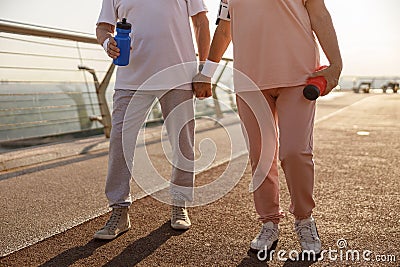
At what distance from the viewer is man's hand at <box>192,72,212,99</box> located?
274cm

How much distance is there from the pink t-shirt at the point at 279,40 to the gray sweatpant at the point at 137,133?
1.98ft

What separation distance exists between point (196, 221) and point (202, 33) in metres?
1.09

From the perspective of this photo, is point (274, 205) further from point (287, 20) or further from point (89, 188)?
point (89, 188)

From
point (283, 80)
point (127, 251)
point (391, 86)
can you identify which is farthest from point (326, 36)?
point (391, 86)

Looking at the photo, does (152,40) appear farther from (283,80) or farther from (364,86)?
(364,86)

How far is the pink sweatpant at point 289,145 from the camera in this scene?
2.23 metres

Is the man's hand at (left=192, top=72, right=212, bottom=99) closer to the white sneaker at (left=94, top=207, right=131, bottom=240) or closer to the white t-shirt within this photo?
the white t-shirt

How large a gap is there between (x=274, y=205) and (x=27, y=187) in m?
2.12

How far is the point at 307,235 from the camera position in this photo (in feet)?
7.73

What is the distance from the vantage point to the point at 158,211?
3.09 m

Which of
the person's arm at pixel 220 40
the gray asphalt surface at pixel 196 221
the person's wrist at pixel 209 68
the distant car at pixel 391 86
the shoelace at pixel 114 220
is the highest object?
the person's arm at pixel 220 40

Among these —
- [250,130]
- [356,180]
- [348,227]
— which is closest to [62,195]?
[250,130]

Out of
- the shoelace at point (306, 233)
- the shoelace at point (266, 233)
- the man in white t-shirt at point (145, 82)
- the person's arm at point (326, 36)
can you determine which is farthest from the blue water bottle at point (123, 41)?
the shoelace at point (306, 233)

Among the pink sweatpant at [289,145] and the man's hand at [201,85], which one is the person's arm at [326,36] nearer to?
the pink sweatpant at [289,145]
